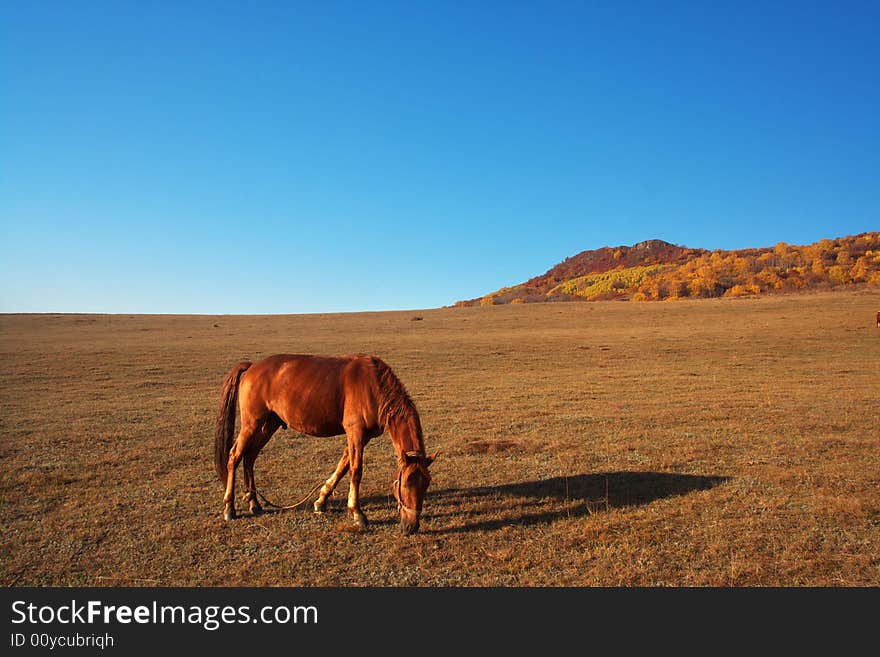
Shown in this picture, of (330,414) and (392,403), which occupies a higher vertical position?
(392,403)

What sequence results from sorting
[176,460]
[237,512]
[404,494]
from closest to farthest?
[404,494], [237,512], [176,460]

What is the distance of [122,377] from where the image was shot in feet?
77.7

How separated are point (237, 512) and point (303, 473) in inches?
87.0

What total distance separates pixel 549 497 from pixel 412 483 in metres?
2.69

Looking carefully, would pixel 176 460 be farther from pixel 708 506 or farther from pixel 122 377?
pixel 122 377

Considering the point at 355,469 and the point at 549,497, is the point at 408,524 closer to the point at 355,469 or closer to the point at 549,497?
the point at 355,469

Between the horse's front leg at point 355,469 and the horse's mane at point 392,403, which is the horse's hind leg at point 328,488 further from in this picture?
the horse's mane at point 392,403

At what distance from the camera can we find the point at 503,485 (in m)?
8.62

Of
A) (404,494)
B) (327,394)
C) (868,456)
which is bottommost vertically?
(868,456)

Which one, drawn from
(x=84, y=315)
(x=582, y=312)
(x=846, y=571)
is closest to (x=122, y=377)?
(x=846, y=571)

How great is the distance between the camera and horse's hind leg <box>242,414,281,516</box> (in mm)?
7340

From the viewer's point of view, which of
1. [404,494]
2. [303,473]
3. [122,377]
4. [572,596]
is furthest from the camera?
[122,377]

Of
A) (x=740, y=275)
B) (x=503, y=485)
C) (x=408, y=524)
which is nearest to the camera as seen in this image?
(x=408, y=524)

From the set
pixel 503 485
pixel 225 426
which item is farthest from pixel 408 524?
pixel 225 426
